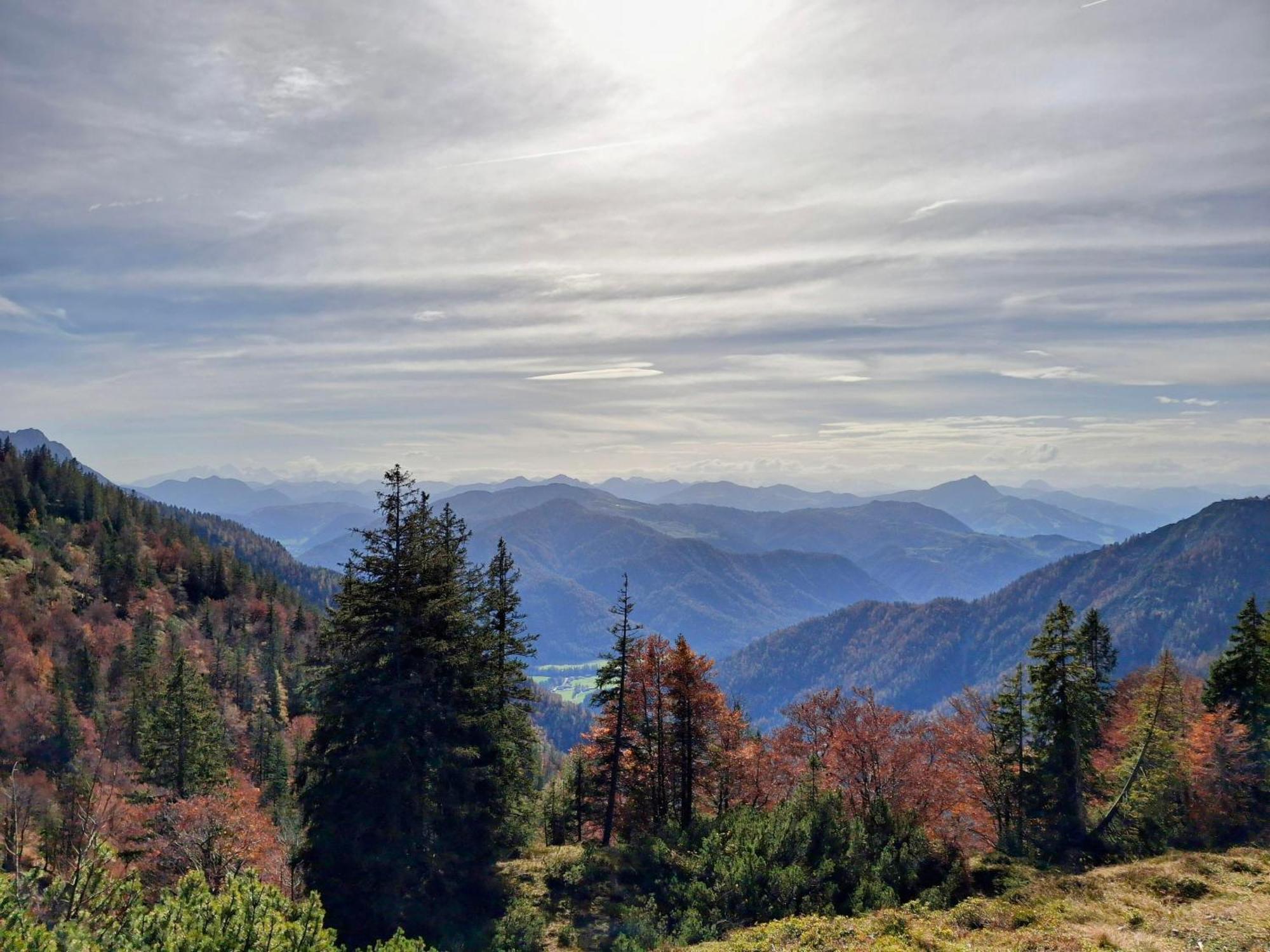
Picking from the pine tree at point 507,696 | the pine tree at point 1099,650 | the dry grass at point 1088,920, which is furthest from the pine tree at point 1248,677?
the pine tree at point 507,696

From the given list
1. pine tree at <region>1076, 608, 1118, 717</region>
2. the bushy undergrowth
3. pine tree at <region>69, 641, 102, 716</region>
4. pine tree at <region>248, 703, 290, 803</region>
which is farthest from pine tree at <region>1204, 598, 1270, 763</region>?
pine tree at <region>69, 641, 102, 716</region>

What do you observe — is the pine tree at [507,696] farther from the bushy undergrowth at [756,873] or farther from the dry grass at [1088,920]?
the dry grass at [1088,920]

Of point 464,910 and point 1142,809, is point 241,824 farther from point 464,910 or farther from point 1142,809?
point 1142,809

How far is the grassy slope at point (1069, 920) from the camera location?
1897 cm

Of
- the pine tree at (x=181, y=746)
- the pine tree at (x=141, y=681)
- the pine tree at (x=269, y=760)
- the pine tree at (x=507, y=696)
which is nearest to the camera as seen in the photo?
the pine tree at (x=507, y=696)

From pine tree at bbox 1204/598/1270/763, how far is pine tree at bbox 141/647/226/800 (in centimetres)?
6555

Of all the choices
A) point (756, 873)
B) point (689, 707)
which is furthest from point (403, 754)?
point (689, 707)

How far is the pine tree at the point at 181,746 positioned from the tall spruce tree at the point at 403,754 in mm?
16792

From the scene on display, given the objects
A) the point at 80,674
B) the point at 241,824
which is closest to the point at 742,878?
the point at 241,824

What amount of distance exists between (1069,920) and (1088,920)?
21.1 inches

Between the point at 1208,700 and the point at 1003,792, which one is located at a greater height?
the point at 1208,700

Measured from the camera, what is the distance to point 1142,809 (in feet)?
117

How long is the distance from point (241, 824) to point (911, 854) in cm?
3287

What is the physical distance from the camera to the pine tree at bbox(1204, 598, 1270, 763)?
40344mm
